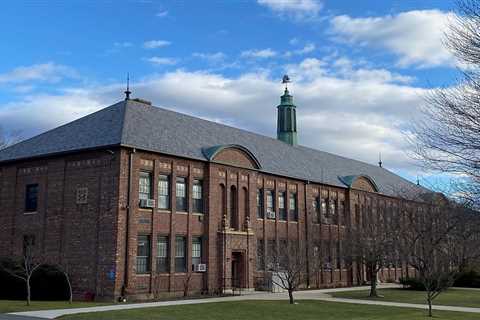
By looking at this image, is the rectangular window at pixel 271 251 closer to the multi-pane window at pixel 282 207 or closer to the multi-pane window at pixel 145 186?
the multi-pane window at pixel 282 207

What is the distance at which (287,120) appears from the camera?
54.8 m

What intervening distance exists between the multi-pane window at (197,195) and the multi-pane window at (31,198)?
343 inches

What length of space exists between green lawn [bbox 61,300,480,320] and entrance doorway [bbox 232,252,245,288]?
8159 millimetres

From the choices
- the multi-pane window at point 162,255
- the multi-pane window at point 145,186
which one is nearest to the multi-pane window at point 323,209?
the multi-pane window at point 162,255

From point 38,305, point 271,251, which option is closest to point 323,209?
point 271,251

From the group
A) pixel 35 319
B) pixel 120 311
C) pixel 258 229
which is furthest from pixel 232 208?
A: pixel 35 319

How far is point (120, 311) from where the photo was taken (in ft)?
74.2

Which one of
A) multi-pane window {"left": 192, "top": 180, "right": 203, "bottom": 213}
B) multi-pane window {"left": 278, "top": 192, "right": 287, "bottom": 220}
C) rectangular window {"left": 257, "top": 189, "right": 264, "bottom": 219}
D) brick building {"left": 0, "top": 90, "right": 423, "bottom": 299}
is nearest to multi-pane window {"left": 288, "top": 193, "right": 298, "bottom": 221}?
brick building {"left": 0, "top": 90, "right": 423, "bottom": 299}

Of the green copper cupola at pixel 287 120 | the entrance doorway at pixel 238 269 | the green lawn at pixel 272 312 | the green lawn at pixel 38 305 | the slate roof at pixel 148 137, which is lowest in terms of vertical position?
the green lawn at pixel 272 312

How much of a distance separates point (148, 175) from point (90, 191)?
3.10 m

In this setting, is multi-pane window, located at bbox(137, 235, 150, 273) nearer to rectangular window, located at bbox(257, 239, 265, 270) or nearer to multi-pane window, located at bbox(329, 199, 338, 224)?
rectangular window, located at bbox(257, 239, 265, 270)

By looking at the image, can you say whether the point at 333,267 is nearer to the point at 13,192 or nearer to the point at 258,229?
the point at 258,229

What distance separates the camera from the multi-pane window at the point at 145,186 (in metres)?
31.0

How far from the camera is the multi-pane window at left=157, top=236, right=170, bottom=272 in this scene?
31.5 m
